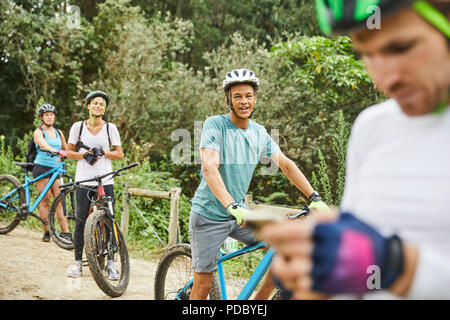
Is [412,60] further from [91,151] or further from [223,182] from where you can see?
[91,151]

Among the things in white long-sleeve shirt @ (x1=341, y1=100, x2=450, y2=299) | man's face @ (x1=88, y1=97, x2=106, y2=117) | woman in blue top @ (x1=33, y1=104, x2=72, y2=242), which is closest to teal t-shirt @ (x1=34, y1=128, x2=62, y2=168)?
woman in blue top @ (x1=33, y1=104, x2=72, y2=242)

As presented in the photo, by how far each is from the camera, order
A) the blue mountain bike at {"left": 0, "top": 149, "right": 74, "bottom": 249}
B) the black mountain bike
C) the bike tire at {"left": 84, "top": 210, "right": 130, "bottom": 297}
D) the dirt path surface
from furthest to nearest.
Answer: the blue mountain bike at {"left": 0, "top": 149, "right": 74, "bottom": 249} < the dirt path surface < the black mountain bike < the bike tire at {"left": 84, "top": 210, "right": 130, "bottom": 297}

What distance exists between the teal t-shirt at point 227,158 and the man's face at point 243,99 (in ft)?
0.35

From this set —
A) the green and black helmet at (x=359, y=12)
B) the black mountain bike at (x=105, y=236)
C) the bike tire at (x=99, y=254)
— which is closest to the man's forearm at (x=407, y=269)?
the green and black helmet at (x=359, y=12)

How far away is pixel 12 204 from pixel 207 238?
588cm

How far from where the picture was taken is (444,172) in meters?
0.82

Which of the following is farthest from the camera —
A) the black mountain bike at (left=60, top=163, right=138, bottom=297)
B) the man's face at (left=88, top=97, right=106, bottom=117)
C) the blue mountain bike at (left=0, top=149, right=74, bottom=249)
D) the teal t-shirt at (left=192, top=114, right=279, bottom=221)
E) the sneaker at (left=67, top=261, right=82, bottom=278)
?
the blue mountain bike at (left=0, top=149, right=74, bottom=249)

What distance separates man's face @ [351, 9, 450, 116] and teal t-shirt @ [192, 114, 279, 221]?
2277 mm

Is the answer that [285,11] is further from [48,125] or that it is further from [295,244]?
[295,244]

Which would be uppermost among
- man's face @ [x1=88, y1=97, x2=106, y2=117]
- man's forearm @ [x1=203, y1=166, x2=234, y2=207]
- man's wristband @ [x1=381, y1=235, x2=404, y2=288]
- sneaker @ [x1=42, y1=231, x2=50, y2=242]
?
man's face @ [x1=88, y1=97, x2=106, y2=117]

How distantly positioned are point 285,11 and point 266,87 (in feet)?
23.8

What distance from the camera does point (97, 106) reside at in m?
5.50

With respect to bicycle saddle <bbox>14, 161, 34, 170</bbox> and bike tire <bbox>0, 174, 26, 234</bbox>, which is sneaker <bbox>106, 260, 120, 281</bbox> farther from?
bike tire <bbox>0, 174, 26, 234</bbox>

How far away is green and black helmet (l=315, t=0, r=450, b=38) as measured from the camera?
758 mm
